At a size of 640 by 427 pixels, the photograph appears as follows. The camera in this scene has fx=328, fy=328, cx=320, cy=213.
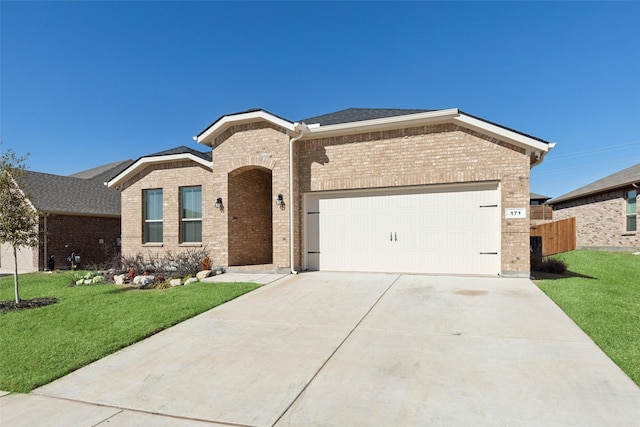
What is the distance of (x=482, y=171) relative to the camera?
8.88 m

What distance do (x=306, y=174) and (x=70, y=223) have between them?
1288cm

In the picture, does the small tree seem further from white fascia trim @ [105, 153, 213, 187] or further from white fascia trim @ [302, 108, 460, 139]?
white fascia trim @ [302, 108, 460, 139]

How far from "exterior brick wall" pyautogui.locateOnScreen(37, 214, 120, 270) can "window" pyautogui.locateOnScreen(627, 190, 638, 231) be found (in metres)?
25.6

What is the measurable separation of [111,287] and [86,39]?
27.5 feet

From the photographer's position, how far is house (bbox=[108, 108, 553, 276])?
882 cm

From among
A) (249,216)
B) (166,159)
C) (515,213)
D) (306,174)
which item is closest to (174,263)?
(249,216)

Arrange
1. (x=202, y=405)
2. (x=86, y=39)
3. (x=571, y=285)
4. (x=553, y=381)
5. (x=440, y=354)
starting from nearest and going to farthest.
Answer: (x=202, y=405)
(x=553, y=381)
(x=440, y=354)
(x=571, y=285)
(x=86, y=39)

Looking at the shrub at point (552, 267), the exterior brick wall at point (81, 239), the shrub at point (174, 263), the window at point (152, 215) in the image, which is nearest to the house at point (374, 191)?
the shrub at point (174, 263)

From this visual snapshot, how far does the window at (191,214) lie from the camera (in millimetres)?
12352

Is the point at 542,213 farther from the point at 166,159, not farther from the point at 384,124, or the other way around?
the point at 166,159

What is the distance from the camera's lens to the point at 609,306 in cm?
606

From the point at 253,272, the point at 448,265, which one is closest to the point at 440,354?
the point at 448,265

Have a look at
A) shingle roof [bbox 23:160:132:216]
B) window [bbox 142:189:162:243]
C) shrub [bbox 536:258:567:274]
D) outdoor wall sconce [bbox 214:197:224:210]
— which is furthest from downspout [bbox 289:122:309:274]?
shingle roof [bbox 23:160:132:216]

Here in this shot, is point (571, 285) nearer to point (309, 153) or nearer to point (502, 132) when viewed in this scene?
point (502, 132)
